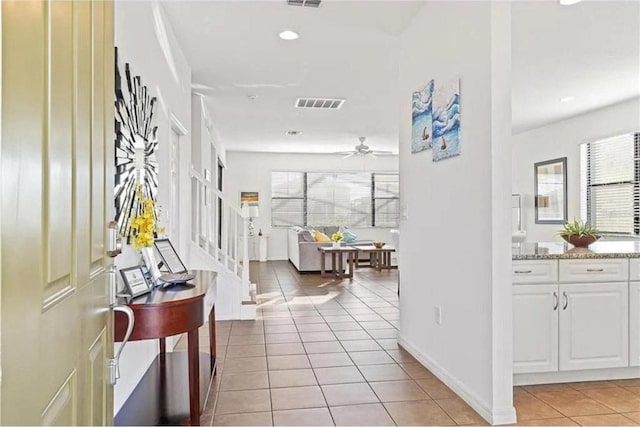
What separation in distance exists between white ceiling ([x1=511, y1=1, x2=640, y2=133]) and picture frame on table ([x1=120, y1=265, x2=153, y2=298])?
316 centimetres

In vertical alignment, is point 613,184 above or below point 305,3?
below

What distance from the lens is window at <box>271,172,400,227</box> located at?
10867 millimetres

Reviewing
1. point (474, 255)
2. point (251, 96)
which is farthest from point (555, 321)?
point (251, 96)

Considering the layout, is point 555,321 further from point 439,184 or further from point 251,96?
point 251,96

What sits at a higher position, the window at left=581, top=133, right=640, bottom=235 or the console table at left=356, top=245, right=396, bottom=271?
the window at left=581, top=133, right=640, bottom=235

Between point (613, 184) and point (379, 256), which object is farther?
point (379, 256)

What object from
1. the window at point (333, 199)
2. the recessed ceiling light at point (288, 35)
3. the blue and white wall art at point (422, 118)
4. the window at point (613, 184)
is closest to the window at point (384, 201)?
the window at point (333, 199)

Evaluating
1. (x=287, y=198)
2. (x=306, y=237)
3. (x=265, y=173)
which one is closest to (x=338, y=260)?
(x=306, y=237)

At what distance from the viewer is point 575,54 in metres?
4.17

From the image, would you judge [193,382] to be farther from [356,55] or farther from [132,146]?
[356,55]

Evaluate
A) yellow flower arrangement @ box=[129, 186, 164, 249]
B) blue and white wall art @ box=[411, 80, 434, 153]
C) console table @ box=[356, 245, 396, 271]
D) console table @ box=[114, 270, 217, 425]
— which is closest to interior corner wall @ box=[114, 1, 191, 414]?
yellow flower arrangement @ box=[129, 186, 164, 249]

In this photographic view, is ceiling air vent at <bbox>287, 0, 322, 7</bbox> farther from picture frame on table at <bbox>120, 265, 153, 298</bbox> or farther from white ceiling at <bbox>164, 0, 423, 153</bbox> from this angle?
picture frame on table at <bbox>120, 265, 153, 298</bbox>

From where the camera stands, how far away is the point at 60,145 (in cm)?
84

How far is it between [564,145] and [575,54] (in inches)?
139
